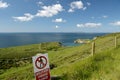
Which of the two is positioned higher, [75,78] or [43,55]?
Result: [43,55]

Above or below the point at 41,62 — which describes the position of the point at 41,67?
below

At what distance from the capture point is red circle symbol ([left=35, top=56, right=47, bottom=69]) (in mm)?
5977

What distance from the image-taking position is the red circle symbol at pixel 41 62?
5.98 meters

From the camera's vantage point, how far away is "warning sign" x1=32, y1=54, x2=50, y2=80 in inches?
233

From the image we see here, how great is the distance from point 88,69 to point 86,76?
900 mm

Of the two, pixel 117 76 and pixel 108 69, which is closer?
pixel 117 76

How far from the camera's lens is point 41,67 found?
6.08m

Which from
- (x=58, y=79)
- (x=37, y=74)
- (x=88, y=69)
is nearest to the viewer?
(x=37, y=74)

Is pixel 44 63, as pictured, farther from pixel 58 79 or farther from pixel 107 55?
pixel 107 55

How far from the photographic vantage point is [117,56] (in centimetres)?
1360

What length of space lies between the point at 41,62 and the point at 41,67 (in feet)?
0.48

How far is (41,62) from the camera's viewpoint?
6105mm

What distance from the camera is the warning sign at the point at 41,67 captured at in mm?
5914

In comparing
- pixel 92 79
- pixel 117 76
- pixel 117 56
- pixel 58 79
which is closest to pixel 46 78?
pixel 58 79
